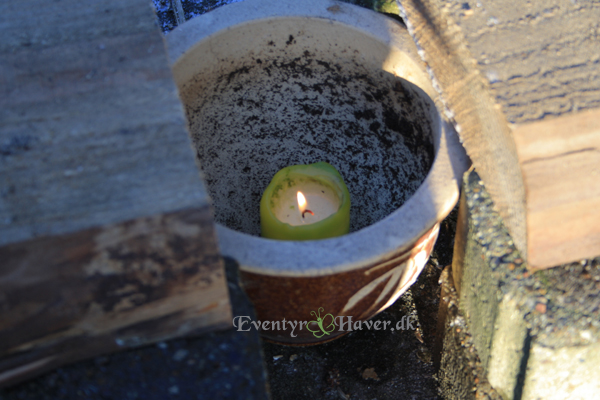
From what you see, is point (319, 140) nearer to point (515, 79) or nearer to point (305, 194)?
point (305, 194)

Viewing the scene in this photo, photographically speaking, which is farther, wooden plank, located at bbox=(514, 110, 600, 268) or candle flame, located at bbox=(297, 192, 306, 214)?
candle flame, located at bbox=(297, 192, 306, 214)

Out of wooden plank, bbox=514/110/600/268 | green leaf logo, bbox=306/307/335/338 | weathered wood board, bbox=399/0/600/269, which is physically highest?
weathered wood board, bbox=399/0/600/269

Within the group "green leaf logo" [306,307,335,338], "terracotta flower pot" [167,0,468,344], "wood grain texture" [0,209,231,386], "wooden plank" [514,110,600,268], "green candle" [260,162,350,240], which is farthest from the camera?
"green candle" [260,162,350,240]

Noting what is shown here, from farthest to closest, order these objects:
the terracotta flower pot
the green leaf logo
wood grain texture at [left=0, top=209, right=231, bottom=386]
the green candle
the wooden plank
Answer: the green candle → the green leaf logo → the terracotta flower pot → the wooden plank → wood grain texture at [left=0, top=209, right=231, bottom=386]

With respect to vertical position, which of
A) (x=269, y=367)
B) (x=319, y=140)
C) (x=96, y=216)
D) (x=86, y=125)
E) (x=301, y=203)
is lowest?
(x=269, y=367)

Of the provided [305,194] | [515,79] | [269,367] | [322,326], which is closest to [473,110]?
[515,79]

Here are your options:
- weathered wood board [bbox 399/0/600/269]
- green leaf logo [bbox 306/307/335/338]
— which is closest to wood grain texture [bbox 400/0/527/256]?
weathered wood board [bbox 399/0/600/269]

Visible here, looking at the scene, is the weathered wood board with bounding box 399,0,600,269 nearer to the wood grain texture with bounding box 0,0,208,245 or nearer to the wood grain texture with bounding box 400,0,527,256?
the wood grain texture with bounding box 400,0,527,256

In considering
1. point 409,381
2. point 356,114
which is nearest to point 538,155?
point 356,114

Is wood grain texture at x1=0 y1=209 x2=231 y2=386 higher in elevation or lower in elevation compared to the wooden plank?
lower
